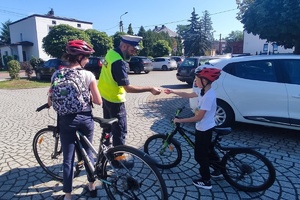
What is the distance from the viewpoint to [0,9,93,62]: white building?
35031 mm

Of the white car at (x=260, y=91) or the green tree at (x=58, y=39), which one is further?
the green tree at (x=58, y=39)

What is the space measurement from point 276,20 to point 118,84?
7163 millimetres

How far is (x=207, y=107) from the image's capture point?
2791 mm

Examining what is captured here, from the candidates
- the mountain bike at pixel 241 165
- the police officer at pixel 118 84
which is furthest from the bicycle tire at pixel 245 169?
the police officer at pixel 118 84

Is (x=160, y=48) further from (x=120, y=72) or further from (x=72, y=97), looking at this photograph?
(x=72, y=97)

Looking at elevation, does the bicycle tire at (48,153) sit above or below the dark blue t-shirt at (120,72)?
below

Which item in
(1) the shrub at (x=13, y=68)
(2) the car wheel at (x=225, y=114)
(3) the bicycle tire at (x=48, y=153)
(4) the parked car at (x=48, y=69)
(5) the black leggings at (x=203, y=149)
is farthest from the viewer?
(4) the parked car at (x=48, y=69)

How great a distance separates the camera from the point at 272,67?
4762mm

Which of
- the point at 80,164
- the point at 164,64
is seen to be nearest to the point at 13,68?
the point at 80,164

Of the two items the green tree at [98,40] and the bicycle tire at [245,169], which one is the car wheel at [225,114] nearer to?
the bicycle tire at [245,169]

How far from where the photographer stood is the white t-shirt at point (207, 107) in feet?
9.17

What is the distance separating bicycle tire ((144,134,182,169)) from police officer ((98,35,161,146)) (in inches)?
21.0

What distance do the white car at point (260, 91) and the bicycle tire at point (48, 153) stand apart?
3.38 metres

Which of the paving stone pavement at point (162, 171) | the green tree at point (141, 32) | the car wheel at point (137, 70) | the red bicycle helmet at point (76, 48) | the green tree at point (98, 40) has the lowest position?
the paving stone pavement at point (162, 171)
